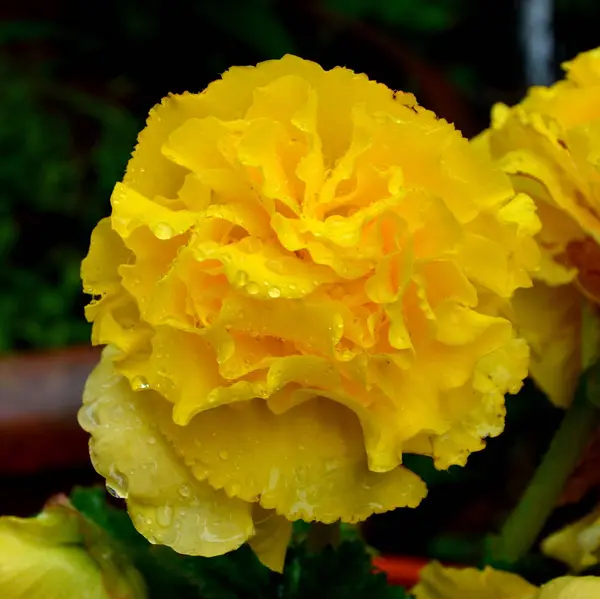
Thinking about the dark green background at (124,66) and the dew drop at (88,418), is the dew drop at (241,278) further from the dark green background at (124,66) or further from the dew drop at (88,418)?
the dark green background at (124,66)

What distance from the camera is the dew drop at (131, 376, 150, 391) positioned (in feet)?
1.01

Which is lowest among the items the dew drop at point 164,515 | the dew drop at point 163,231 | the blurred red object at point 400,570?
the blurred red object at point 400,570

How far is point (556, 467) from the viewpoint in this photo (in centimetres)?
41

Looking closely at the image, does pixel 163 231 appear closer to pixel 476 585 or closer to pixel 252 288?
pixel 252 288

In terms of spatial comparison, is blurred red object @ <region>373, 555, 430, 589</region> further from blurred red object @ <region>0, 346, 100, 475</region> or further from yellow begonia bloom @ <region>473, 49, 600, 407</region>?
blurred red object @ <region>0, 346, 100, 475</region>

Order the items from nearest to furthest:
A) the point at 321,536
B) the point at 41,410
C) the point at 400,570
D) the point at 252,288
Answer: the point at 252,288, the point at 321,536, the point at 400,570, the point at 41,410

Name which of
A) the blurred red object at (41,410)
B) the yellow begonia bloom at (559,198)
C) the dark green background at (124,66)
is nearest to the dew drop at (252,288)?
the yellow begonia bloom at (559,198)

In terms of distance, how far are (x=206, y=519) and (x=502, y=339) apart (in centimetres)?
12

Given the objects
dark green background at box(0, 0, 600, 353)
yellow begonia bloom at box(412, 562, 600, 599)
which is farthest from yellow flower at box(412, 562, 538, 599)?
dark green background at box(0, 0, 600, 353)

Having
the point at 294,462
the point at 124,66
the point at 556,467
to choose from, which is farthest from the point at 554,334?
the point at 124,66

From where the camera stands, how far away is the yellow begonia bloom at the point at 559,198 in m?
0.37

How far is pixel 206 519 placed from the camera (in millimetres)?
313

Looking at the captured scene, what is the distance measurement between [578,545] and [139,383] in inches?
8.9

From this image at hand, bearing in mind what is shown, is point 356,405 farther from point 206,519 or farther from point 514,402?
point 514,402
